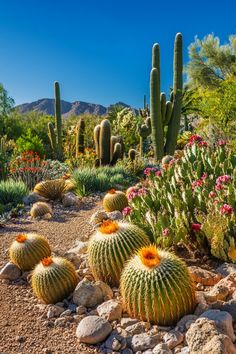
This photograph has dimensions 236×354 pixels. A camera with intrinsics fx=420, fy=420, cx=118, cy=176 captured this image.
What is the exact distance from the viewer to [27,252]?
193 inches

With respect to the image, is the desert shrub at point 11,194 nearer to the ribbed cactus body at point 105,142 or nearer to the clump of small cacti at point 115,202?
the clump of small cacti at point 115,202

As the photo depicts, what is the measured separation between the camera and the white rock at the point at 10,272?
4910 millimetres

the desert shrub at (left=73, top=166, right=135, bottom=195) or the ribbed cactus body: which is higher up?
the ribbed cactus body

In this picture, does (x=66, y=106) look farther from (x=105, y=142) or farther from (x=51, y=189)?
(x=51, y=189)

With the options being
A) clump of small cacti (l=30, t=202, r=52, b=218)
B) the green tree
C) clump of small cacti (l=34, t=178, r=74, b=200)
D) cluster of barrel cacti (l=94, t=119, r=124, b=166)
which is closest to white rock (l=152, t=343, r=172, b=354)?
clump of small cacti (l=30, t=202, r=52, b=218)

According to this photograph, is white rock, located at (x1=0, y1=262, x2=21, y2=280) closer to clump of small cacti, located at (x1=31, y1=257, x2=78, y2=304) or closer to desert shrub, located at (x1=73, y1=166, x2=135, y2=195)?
clump of small cacti, located at (x1=31, y1=257, x2=78, y2=304)

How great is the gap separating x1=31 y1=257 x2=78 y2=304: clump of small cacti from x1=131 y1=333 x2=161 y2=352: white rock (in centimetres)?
110

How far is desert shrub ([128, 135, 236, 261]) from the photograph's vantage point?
452 centimetres

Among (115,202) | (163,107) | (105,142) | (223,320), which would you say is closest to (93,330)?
(223,320)

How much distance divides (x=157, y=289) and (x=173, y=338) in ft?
1.25

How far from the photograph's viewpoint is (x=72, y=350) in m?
3.36

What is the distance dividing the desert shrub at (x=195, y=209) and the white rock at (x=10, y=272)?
5.06ft

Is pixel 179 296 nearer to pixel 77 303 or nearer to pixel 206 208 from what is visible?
pixel 77 303

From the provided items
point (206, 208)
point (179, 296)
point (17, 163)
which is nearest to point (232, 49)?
point (17, 163)
